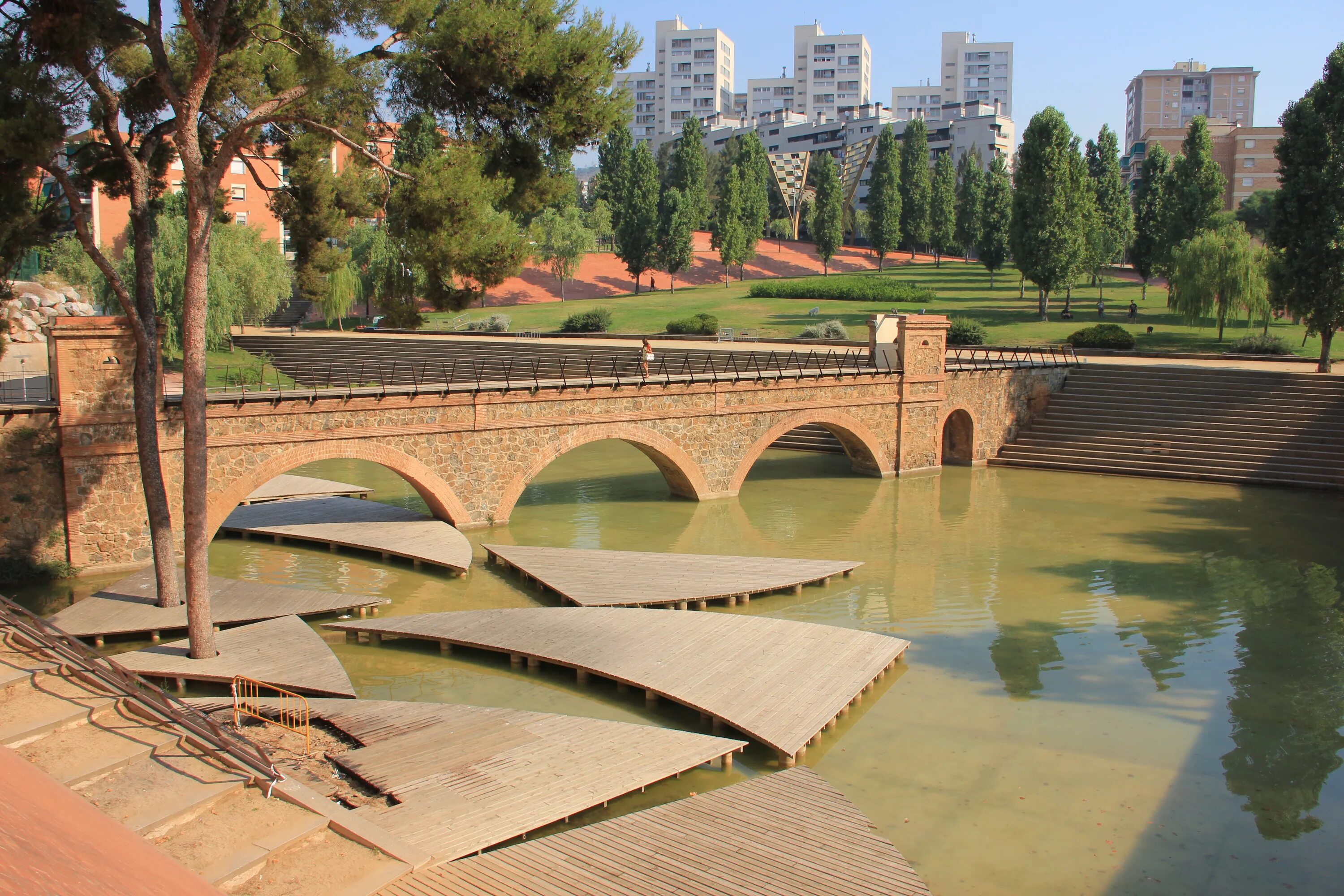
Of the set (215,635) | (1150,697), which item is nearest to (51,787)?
(215,635)

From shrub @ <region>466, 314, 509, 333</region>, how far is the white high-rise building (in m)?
114

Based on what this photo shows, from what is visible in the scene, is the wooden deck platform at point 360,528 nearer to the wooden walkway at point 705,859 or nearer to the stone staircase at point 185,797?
the wooden walkway at point 705,859

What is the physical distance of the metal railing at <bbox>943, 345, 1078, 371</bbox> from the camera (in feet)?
112

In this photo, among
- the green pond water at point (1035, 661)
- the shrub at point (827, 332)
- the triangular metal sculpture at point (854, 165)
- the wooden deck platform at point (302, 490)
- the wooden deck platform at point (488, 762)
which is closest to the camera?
the wooden deck platform at point (488, 762)

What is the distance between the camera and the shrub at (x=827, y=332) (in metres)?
46.7

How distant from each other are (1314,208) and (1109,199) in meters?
30.2

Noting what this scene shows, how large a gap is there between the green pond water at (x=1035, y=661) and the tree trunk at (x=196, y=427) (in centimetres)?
250

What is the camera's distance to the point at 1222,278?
42.4 metres

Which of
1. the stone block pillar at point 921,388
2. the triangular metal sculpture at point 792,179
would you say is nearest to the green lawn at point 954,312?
the stone block pillar at point 921,388

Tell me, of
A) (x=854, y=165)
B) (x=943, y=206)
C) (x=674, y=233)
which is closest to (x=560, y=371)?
(x=674, y=233)

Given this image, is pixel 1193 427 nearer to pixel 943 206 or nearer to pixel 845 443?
pixel 845 443

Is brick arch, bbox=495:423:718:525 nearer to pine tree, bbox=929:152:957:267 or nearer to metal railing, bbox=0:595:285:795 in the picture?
metal railing, bbox=0:595:285:795

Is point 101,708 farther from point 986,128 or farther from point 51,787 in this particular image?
point 986,128

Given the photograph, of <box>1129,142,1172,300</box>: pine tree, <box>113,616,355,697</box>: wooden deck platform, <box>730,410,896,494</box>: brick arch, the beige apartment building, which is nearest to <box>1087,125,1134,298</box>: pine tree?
<box>1129,142,1172,300</box>: pine tree
